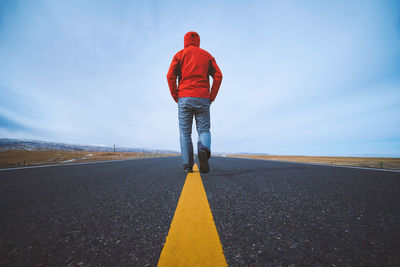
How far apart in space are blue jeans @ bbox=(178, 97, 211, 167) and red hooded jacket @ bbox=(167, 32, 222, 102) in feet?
0.38

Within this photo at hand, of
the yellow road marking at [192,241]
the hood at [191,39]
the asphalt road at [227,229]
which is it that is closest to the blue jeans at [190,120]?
the hood at [191,39]

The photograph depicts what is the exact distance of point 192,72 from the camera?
2682mm

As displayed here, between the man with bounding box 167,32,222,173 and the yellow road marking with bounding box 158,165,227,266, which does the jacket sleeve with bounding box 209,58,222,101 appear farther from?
the yellow road marking with bounding box 158,165,227,266

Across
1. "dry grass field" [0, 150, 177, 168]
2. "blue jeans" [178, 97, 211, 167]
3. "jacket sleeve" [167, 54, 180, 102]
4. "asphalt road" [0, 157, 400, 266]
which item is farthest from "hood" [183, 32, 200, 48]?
"dry grass field" [0, 150, 177, 168]

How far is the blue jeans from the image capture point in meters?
2.63

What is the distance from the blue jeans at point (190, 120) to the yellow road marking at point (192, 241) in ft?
5.35

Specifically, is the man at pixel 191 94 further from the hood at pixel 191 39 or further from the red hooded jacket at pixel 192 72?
the hood at pixel 191 39

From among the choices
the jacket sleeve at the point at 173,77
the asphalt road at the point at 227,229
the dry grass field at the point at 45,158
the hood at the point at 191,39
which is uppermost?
the hood at the point at 191,39

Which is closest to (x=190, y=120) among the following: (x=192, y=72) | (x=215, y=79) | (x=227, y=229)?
(x=192, y=72)

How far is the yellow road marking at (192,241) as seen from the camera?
567 millimetres

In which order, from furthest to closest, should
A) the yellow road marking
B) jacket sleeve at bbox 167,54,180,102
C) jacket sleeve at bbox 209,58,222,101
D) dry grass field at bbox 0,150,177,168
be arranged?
1. dry grass field at bbox 0,150,177,168
2. jacket sleeve at bbox 209,58,222,101
3. jacket sleeve at bbox 167,54,180,102
4. the yellow road marking

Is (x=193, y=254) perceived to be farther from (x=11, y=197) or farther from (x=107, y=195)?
(x=11, y=197)

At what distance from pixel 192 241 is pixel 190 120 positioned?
217 centimetres

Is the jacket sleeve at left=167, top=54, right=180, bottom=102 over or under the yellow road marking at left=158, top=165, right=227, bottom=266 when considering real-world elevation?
over
